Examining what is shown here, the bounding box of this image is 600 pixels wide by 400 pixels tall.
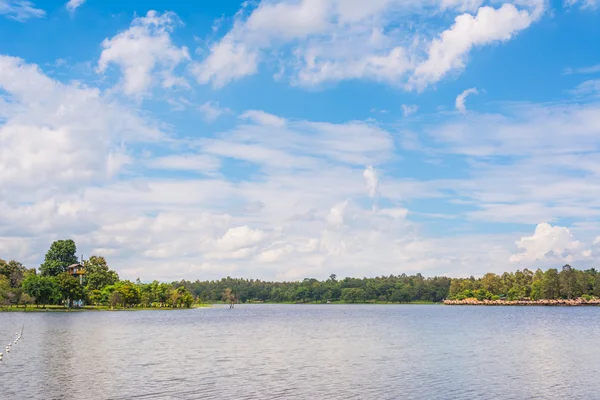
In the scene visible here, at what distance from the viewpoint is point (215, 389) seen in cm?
4144

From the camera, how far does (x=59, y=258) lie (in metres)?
190

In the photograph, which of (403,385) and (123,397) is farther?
(403,385)

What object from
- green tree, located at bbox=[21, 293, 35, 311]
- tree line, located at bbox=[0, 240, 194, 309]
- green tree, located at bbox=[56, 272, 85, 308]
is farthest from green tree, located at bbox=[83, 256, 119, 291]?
green tree, located at bbox=[21, 293, 35, 311]

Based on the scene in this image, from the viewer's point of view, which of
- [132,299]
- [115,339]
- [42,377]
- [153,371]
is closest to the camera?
[42,377]

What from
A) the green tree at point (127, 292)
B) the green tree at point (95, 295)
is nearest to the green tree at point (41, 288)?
the green tree at point (95, 295)

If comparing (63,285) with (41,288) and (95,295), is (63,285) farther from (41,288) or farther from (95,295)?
(95,295)

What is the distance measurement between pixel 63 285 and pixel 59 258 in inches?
1081

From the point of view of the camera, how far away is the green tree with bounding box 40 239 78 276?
7249 inches

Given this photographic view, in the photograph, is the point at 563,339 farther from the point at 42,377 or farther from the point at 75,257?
the point at 75,257

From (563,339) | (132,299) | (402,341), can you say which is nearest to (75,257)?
(132,299)

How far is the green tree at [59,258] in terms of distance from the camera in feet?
604

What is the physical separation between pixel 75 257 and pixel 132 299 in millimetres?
24417

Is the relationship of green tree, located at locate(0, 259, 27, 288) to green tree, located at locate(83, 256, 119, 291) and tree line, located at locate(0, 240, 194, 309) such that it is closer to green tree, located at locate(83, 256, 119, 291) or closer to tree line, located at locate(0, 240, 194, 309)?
tree line, located at locate(0, 240, 194, 309)

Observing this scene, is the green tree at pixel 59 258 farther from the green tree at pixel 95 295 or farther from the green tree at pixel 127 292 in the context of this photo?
the green tree at pixel 127 292
